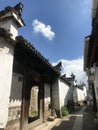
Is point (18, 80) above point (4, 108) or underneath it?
above

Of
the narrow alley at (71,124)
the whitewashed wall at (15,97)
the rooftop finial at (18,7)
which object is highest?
the rooftop finial at (18,7)

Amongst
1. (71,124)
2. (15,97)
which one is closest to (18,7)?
(15,97)

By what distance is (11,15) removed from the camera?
607 cm

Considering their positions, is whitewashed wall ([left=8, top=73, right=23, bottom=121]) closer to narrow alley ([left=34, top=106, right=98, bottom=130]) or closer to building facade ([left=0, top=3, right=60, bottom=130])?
building facade ([left=0, top=3, right=60, bottom=130])

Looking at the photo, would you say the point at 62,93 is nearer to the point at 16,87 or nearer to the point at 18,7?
the point at 16,87

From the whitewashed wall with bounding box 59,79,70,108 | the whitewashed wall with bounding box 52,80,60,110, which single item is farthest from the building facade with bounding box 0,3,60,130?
the whitewashed wall with bounding box 59,79,70,108

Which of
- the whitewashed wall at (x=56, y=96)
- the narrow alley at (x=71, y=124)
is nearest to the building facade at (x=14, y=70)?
the narrow alley at (x=71, y=124)

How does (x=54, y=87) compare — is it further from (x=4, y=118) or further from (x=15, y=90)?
(x=4, y=118)

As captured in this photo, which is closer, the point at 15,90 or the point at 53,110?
the point at 15,90

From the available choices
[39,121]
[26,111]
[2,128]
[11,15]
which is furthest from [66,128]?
[11,15]

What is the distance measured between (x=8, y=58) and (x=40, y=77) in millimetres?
5167

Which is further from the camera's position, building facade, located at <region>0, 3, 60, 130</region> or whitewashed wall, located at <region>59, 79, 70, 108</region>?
whitewashed wall, located at <region>59, 79, 70, 108</region>

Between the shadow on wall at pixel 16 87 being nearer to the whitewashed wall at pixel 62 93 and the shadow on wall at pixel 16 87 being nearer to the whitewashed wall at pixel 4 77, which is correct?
the whitewashed wall at pixel 4 77

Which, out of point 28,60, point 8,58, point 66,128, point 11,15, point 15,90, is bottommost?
point 66,128
